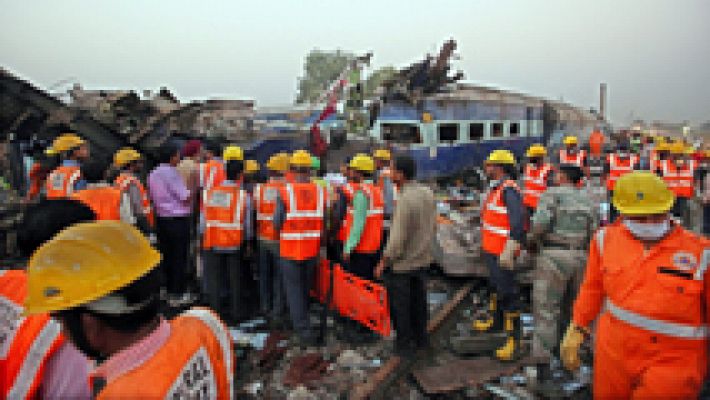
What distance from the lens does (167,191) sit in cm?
449

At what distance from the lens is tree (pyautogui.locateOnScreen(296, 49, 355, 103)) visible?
1049 inches

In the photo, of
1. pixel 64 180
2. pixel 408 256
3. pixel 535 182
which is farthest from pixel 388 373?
pixel 535 182

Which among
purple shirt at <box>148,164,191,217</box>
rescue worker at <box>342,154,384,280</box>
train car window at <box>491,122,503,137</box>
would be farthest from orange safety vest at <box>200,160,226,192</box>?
train car window at <box>491,122,503,137</box>

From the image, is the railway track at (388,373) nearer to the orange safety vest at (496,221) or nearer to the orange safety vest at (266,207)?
the orange safety vest at (496,221)

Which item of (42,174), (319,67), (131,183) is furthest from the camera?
(319,67)

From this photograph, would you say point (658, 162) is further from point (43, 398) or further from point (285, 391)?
point (43, 398)

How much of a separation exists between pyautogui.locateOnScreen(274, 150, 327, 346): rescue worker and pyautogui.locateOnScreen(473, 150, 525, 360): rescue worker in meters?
1.61

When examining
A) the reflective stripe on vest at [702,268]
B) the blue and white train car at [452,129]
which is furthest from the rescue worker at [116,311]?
the blue and white train car at [452,129]

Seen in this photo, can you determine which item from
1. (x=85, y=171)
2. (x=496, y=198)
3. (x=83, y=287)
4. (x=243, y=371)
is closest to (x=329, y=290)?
(x=243, y=371)

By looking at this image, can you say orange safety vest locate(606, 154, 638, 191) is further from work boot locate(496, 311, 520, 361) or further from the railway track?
the railway track

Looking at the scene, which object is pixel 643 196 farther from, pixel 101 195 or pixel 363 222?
pixel 101 195

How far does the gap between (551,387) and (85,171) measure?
14.2 feet

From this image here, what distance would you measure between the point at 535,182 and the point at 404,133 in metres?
4.76

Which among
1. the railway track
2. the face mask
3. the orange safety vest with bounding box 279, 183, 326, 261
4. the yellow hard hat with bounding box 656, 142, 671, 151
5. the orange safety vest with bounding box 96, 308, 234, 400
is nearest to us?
the orange safety vest with bounding box 96, 308, 234, 400
